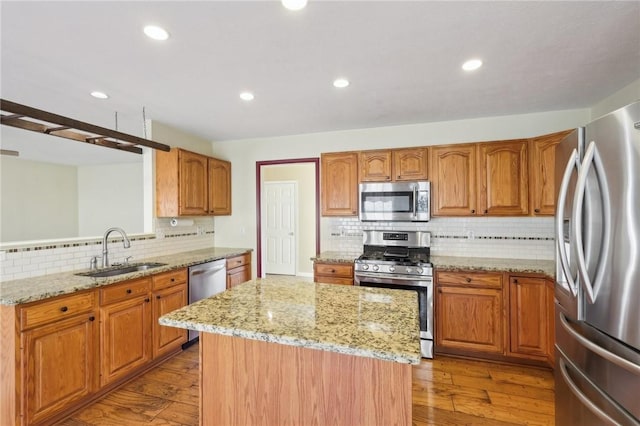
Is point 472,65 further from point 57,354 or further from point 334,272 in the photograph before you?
point 57,354

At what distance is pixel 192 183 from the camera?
12.0ft

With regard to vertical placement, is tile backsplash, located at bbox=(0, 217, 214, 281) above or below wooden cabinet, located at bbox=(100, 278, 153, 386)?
above

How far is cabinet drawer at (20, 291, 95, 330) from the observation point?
1881 millimetres

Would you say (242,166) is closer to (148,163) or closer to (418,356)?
(148,163)

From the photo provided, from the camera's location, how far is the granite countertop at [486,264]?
2.77m

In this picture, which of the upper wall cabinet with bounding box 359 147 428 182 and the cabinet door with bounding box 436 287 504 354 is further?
the upper wall cabinet with bounding box 359 147 428 182

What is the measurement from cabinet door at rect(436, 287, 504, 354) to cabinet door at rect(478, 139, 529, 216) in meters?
0.86

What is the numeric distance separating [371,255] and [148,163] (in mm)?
2800

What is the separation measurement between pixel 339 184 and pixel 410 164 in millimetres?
843

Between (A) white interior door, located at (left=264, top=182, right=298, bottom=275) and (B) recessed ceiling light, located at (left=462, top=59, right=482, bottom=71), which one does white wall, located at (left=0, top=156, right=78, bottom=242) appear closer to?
(A) white interior door, located at (left=264, top=182, right=298, bottom=275)

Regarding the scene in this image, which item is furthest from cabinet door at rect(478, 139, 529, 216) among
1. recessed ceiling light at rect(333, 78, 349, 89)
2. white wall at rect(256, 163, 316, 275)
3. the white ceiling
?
white wall at rect(256, 163, 316, 275)

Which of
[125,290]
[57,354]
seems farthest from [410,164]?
[57,354]

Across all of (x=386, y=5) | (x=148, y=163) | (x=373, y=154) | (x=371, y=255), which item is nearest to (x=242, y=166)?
(x=148, y=163)

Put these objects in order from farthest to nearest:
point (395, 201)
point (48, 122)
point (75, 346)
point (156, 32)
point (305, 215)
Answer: point (305, 215) → point (395, 201) → point (75, 346) → point (48, 122) → point (156, 32)
